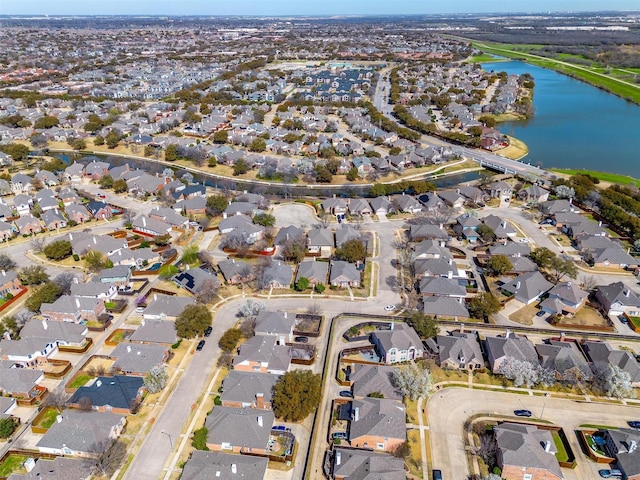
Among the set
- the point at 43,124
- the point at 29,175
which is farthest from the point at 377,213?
the point at 43,124

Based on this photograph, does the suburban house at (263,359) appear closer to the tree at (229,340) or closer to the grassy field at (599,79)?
the tree at (229,340)

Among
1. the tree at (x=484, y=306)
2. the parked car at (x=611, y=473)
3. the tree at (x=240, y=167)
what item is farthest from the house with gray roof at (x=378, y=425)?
the tree at (x=240, y=167)

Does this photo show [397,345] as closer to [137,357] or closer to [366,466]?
[366,466]

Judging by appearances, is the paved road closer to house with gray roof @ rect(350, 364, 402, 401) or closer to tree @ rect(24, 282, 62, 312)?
house with gray roof @ rect(350, 364, 402, 401)

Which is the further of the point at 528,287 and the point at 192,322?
the point at 528,287

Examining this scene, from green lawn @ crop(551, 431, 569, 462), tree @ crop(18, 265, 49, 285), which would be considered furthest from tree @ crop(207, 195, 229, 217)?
green lawn @ crop(551, 431, 569, 462)

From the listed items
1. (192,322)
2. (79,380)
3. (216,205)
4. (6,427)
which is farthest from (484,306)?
(6,427)
